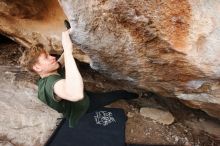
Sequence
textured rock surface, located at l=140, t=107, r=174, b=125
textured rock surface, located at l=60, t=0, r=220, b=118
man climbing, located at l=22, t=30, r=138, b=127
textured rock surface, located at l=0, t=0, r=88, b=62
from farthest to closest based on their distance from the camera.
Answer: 1. textured rock surface, located at l=140, t=107, r=174, b=125
2. textured rock surface, located at l=0, t=0, r=88, b=62
3. man climbing, located at l=22, t=30, r=138, b=127
4. textured rock surface, located at l=60, t=0, r=220, b=118

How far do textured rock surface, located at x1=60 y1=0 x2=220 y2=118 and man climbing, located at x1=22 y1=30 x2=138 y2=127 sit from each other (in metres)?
0.23

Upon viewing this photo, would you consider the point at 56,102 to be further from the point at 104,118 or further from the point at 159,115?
the point at 159,115

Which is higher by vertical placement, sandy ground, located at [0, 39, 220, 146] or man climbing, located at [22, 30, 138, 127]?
man climbing, located at [22, 30, 138, 127]

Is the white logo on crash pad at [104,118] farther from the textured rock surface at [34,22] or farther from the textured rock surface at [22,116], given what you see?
the textured rock surface at [34,22]

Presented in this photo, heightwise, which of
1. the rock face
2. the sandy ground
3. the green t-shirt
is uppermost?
the rock face

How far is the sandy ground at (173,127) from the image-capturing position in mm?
3820

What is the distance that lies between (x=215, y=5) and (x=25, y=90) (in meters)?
2.32

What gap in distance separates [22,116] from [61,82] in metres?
1.36

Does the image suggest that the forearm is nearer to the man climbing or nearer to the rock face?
the man climbing

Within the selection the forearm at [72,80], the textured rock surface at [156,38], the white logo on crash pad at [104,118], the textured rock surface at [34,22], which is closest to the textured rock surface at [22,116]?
the white logo on crash pad at [104,118]

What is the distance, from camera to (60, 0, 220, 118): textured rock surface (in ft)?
7.88

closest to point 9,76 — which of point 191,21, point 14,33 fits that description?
point 14,33

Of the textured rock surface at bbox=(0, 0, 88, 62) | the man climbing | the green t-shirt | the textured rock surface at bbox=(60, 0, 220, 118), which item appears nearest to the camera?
the textured rock surface at bbox=(60, 0, 220, 118)

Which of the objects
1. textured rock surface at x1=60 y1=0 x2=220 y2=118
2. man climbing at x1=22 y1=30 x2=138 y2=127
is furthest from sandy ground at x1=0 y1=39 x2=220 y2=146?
textured rock surface at x1=60 y1=0 x2=220 y2=118
